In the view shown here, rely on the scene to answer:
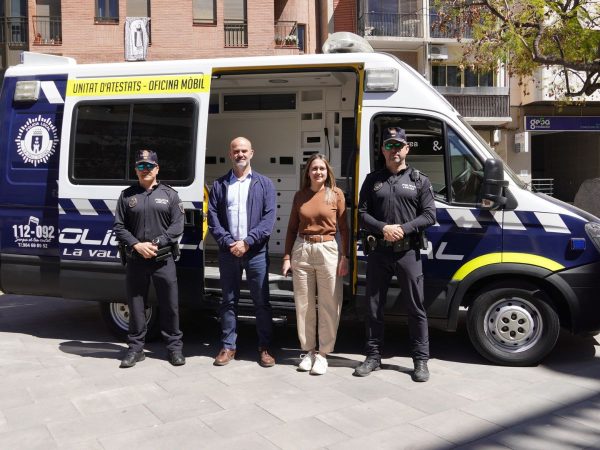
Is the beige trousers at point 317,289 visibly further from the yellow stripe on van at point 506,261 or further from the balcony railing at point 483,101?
the balcony railing at point 483,101

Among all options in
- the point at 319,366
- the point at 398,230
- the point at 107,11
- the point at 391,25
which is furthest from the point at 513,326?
the point at 391,25

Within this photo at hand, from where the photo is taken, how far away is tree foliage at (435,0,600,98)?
36.0ft

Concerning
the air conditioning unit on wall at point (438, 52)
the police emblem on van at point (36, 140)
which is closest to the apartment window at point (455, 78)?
the air conditioning unit on wall at point (438, 52)

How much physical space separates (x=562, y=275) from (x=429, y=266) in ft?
3.55

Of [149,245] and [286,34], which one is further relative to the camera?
[286,34]

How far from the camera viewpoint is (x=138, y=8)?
2316 cm

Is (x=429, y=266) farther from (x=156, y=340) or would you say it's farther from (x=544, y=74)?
(x=544, y=74)

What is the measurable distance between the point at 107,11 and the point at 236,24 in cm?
486

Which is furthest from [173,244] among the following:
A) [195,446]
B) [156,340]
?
[195,446]

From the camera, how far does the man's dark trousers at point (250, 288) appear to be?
5434 millimetres

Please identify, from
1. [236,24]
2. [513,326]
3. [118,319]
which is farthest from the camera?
[236,24]

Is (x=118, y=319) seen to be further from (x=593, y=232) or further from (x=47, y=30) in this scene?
(x=47, y=30)

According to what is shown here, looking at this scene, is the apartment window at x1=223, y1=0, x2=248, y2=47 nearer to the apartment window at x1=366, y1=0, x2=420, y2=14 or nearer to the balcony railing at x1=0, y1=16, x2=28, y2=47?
the apartment window at x1=366, y1=0, x2=420, y2=14

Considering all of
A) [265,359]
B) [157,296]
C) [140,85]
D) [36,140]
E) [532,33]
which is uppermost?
[532,33]
